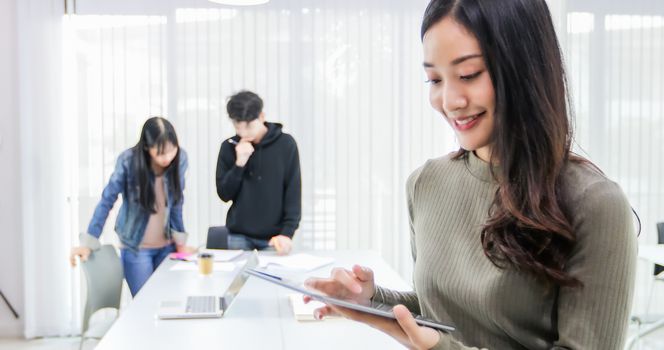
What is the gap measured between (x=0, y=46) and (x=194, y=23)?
1344 millimetres

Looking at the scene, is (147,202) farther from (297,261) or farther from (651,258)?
(651,258)

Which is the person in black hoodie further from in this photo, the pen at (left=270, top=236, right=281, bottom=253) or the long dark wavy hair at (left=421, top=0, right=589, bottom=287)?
the long dark wavy hair at (left=421, top=0, right=589, bottom=287)

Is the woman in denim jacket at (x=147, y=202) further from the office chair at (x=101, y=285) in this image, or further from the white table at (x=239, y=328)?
the white table at (x=239, y=328)

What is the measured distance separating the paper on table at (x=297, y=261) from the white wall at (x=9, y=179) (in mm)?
2224

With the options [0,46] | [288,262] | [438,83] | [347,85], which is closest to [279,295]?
[288,262]

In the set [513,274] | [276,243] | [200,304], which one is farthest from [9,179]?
[513,274]

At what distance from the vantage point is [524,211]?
1030 mm

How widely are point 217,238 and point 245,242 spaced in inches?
6.4

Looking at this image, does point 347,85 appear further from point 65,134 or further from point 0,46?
point 0,46

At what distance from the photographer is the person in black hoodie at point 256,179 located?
3.70 metres

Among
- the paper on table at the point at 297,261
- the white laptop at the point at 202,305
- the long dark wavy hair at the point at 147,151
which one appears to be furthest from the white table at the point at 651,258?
the long dark wavy hair at the point at 147,151

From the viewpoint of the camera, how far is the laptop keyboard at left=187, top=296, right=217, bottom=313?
8.10 feet

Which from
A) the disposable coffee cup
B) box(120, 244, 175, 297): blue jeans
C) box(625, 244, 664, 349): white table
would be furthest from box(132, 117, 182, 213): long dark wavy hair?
box(625, 244, 664, 349): white table

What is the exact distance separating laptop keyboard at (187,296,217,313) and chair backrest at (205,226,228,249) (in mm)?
1076
